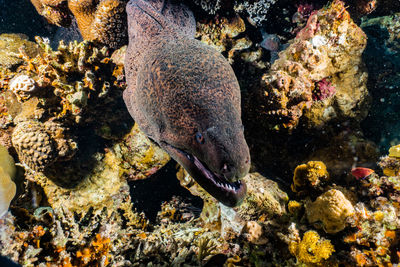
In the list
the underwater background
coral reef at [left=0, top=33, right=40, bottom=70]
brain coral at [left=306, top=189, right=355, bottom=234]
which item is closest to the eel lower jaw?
the underwater background

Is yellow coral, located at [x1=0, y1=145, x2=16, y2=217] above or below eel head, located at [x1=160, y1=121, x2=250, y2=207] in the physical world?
below

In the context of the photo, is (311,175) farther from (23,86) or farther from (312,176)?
(23,86)

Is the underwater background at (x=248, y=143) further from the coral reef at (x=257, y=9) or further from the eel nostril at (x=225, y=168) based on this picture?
the eel nostril at (x=225, y=168)

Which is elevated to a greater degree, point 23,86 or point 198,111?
point 198,111

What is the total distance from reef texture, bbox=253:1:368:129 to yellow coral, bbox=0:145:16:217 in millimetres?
3958

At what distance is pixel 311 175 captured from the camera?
313 cm

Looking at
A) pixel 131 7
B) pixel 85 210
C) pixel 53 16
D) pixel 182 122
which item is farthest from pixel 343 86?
pixel 53 16

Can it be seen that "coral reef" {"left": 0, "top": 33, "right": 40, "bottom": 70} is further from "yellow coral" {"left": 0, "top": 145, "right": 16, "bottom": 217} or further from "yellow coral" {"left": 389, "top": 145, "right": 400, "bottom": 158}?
"yellow coral" {"left": 389, "top": 145, "right": 400, "bottom": 158}

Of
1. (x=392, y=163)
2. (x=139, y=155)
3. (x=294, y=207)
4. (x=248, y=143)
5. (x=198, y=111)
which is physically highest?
(x=392, y=163)

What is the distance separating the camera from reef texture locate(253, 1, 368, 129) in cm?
326

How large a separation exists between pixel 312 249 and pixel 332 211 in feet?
1.66

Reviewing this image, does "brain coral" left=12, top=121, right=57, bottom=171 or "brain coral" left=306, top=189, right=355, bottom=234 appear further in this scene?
"brain coral" left=12, top=121, right=57, bottom=171

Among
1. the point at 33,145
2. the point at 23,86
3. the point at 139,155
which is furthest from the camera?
the point at 139,155

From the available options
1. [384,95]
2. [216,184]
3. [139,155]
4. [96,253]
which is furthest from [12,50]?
[384,95]
